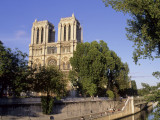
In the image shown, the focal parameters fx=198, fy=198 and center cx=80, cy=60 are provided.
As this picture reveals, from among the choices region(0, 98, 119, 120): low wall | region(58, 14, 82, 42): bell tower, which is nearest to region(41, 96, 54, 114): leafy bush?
region(0, 98, 119, 120): low wall

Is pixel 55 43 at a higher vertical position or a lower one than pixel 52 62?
higher

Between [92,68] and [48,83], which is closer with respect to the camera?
[48,83]

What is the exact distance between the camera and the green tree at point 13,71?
68.5ft

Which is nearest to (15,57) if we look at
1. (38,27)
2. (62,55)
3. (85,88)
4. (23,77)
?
(23,77)

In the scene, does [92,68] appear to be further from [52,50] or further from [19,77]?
[52,50]

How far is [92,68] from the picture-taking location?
37.0 metres

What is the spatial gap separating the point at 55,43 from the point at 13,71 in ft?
132

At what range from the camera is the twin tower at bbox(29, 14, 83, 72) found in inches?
2372

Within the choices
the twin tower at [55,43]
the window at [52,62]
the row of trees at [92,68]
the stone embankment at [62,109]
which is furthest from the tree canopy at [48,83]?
the window at [52,62]

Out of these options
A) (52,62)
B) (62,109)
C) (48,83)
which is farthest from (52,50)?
(62,109)

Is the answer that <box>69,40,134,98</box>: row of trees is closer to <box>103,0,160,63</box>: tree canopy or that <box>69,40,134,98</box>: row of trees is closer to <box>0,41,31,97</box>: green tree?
<box>0,41,31,97</box>: green tree

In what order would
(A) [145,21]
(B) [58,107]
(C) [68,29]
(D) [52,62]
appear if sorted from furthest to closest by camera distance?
(C) [68,29]
(D) [52,62]
(B) [58,107]
(A) [145,21]

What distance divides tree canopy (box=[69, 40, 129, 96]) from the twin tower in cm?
1884

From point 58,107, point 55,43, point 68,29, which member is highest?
point 68,29
